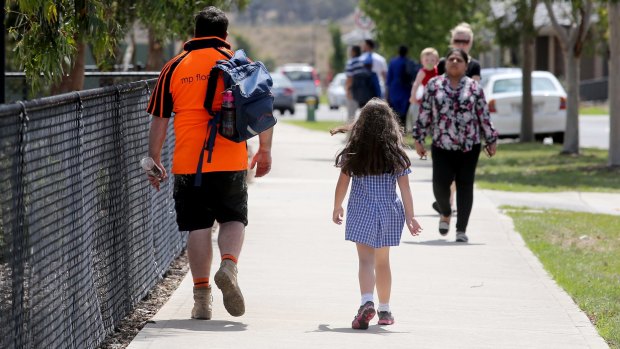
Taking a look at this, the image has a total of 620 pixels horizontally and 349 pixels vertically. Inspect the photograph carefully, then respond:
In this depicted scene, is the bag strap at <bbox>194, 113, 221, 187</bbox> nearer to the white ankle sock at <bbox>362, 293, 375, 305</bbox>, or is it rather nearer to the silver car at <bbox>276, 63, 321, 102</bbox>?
the white ankle sock at <bbox>362, 293, 375, 305</bbox>

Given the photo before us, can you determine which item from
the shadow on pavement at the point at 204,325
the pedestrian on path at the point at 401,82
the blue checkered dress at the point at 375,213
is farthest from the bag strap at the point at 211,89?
the pedestrian on path at the point at 401,82

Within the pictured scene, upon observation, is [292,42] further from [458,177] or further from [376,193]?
[376,193]

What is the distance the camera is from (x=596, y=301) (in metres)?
8.73

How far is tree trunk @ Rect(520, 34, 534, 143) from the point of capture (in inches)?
1017

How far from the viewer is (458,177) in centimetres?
1162

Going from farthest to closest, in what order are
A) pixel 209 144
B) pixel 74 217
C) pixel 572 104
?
pixel 572 104
pixel 209 144
pixel 74 217

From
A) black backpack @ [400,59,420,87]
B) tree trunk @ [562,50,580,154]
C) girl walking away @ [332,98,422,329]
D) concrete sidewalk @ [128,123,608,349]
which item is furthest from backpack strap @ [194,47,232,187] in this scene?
tree trunk @ [562,50,580,154]

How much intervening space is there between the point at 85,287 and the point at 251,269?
327 cm

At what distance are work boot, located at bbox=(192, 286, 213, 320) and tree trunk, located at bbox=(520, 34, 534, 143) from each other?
61.6ft

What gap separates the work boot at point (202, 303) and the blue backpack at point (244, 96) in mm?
671

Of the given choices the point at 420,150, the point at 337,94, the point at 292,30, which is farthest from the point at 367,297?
the point at 292,30

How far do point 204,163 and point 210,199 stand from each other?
8.7 inches

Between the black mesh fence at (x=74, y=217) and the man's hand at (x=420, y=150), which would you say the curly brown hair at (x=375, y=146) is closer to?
the black mesh fence at (x=74, y=217)

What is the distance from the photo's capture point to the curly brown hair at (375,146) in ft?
25.3
